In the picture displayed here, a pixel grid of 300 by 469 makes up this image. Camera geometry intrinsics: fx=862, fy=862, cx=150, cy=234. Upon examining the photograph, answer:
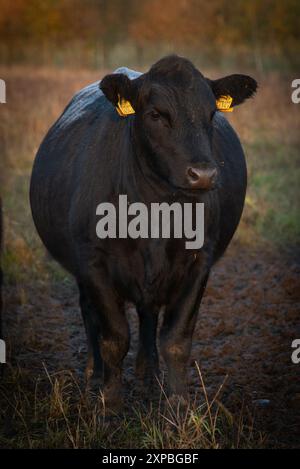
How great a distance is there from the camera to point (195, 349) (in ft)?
20.7

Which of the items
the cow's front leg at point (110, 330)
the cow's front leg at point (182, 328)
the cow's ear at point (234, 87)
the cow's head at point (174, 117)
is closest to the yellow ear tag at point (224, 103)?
the cow's ear at point (234, 87)

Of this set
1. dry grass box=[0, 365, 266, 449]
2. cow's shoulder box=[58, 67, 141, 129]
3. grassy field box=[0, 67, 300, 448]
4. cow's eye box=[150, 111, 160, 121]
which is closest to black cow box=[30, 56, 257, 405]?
cow's eye box=[150, 111, 160, 121]

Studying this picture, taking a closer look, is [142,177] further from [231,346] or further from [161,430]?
[231,346]

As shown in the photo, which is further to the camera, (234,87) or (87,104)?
(87,104)

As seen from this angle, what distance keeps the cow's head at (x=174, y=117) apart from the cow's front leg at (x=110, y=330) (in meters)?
0.77

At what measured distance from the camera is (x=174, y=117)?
14.9 feet

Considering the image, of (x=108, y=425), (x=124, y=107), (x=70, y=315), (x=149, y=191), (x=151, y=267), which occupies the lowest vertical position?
(x=108, y=425)

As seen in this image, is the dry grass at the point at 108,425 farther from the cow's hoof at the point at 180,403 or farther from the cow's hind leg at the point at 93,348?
the cow's hind leg at the point at 93,348

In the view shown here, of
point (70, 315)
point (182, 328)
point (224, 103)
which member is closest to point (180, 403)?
point (182, 328)

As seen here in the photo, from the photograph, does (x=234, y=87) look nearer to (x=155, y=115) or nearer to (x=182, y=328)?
(x=155, y=115)

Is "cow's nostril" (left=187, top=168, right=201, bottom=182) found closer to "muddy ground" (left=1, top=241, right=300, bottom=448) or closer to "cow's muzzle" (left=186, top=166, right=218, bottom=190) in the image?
"cow's muzzle" (left=186, top=166, right=218, bottom=190)

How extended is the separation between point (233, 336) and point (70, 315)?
1444 millimetres

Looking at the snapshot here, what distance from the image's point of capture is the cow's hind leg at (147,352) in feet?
18.8

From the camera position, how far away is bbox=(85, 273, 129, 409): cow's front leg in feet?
16.3
